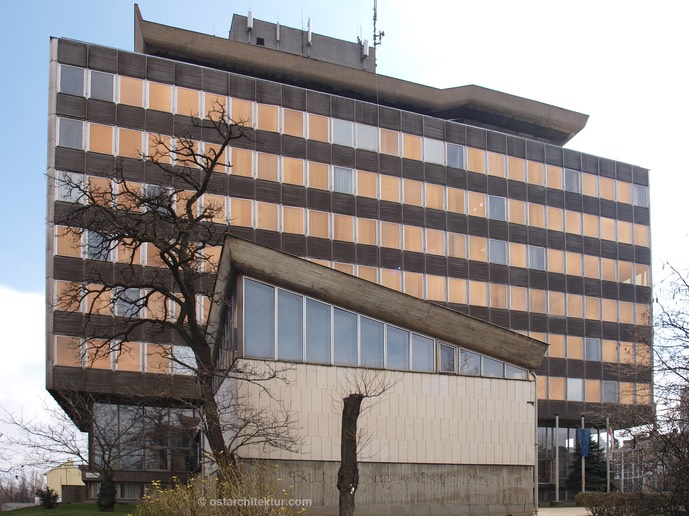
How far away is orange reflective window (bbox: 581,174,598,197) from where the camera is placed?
65.4m

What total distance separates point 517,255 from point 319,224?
53.5 ft

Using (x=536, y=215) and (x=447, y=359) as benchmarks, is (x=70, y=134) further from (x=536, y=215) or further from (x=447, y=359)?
(x=536, y=215)

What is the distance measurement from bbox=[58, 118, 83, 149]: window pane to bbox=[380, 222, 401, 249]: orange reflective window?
20.3 metres

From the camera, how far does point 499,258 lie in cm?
6084

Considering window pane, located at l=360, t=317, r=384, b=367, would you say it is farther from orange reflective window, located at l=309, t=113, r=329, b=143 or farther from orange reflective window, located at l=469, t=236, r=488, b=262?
orange reflective window, located at l=469, t=236, r=488, b=262

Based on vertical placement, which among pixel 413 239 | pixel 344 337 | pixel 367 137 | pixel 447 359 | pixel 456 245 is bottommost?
pixel 447 359

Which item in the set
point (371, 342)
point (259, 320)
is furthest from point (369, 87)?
point (259, 320)

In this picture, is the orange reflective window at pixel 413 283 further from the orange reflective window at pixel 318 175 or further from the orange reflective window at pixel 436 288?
the orange reflective window at pixel 318 175

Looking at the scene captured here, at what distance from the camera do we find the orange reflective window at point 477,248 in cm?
5984

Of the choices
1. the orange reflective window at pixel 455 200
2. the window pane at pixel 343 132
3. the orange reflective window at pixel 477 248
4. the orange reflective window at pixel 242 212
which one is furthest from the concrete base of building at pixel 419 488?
the orange reflective window at pixel 455 200

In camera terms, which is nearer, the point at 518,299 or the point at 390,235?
the point at 390,235

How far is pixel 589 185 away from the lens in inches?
2584

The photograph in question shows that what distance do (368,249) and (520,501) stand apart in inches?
1230

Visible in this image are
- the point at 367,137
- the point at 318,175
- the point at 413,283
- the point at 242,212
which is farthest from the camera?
the point at 413,283
